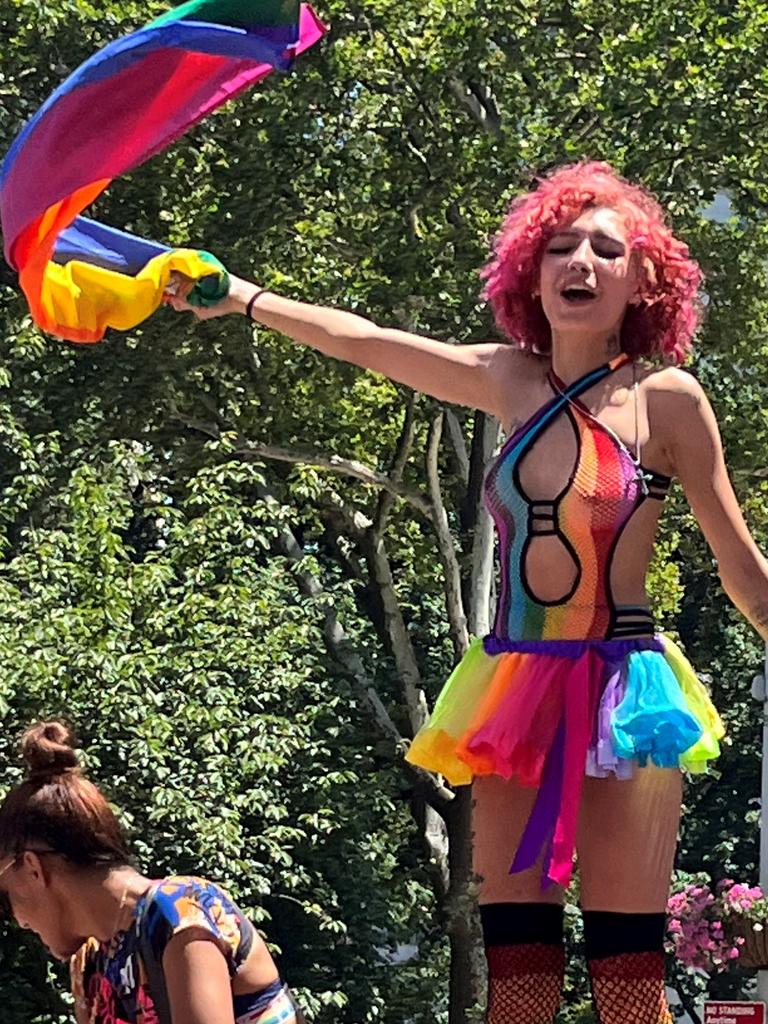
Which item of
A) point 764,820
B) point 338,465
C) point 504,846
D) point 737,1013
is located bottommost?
point 737,1013

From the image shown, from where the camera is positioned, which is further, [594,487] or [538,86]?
[538,86]

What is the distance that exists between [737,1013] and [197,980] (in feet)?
33.3

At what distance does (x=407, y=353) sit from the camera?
3459 mm

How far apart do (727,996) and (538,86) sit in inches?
435

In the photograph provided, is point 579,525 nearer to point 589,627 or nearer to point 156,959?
point 589,627

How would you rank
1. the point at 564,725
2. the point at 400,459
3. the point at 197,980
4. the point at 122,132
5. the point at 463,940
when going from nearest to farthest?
the point at 197,980
the point at 564,725
the point at 122,132
the point at 463,940
the point at 400,459

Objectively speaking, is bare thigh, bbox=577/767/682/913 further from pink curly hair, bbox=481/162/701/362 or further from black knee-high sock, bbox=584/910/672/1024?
pink curly hair, bbox=481/162/701/362

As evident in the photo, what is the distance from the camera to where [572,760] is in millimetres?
3154

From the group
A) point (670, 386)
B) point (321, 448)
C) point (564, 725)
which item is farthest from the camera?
point (321, 448)

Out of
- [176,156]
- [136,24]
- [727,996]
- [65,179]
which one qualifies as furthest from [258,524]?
[65,179]

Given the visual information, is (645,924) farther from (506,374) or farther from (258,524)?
(258,524)

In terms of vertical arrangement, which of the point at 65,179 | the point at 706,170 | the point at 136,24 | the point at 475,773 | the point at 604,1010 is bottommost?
the point at 604,1010

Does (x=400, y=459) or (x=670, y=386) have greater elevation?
(x=400, y=459)

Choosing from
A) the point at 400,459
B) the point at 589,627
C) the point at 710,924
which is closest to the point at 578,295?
the point at 589,627
